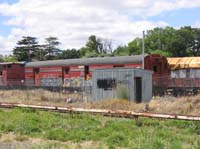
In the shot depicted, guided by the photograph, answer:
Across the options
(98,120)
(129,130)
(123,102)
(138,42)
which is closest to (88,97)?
(123,102)

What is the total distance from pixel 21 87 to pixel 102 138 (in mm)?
30036

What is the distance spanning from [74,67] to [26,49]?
65223 mm

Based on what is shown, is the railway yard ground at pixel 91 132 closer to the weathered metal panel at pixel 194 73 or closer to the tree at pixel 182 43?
the weathered metal panel at pixel 194 73

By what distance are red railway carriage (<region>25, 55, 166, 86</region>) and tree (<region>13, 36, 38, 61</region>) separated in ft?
180

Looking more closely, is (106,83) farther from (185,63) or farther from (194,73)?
(185,63)

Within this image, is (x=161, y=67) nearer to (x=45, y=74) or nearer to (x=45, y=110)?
(x=45, y=74)

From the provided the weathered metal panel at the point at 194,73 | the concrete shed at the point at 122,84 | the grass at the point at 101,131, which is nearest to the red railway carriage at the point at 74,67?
the weathered metal panel at the point at 194,73

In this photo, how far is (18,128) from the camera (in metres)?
13.2

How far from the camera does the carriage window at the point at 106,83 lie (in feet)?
90.0

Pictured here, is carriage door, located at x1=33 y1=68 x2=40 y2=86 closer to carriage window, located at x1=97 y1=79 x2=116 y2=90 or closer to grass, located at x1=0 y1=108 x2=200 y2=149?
carriage window, located at x1=97 y1=79 x2=116 y2=90

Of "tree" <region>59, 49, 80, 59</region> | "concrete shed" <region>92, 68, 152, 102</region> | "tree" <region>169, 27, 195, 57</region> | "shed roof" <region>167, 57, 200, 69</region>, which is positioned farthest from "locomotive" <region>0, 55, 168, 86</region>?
"tree" <region>59, 49, 80, 59</region>

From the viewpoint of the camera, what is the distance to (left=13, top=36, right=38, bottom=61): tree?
3984 inches

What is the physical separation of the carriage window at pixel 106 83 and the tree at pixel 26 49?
72566mm

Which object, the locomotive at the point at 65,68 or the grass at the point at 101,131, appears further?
the locomotive at the point at 65,68
